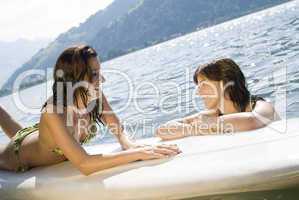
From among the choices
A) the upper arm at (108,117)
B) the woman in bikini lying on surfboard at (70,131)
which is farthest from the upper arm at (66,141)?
the upper arm at (108,117)

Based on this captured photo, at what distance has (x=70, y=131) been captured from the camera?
3.52 metres

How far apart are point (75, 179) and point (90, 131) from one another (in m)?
0.64

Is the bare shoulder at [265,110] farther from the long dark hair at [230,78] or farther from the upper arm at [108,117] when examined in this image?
the upper arm at [108,117]

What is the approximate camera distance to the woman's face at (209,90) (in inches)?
169

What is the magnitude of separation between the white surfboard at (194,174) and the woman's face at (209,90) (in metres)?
0.67

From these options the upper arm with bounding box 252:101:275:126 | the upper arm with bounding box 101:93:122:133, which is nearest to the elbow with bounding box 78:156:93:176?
the upper arm with bounding box 101:93:122:133

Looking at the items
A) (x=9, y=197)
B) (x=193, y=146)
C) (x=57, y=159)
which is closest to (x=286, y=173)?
(x=193, y=146)

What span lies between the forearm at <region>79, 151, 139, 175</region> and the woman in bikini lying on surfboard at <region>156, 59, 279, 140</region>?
0.80m

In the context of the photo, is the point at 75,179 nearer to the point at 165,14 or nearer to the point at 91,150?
the point at 91,150

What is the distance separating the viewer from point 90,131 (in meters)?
3.97

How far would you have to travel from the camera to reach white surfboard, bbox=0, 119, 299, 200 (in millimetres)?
2945

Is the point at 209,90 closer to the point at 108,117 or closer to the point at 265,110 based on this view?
the point at 265,110

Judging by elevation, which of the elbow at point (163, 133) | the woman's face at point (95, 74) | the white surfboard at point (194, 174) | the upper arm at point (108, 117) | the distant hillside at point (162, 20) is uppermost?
the distant hillside at point (162, 20)

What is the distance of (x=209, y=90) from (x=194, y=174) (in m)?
1.41
